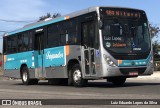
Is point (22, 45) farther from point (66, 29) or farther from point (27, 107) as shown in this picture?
point (27, 107)

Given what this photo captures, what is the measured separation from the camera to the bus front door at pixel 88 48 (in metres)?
18.8

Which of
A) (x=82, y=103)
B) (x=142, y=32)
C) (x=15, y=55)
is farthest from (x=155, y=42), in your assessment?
(x=82, y=103)

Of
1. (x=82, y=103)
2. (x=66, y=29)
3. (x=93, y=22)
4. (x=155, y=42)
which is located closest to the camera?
(x=82, y=103)

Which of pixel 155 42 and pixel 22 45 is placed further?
pixel 155 42

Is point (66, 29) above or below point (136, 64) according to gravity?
above

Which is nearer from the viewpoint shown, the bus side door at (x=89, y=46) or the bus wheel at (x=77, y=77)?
the bus side door at (x=89, y=46)

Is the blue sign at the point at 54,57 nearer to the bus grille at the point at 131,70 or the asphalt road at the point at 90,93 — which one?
the asphalt road at the point at 90,93

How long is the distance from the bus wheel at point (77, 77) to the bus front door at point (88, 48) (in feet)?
1.81

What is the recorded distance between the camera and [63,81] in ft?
77.8

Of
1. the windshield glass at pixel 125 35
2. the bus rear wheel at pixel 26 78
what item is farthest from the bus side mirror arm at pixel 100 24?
the bus rear wheel at pixel 26 78

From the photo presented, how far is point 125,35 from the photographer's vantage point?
18.8 metres

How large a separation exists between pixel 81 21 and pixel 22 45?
6858mm

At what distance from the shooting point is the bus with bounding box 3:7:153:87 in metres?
18.4

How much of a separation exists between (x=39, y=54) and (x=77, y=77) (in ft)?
14.0
